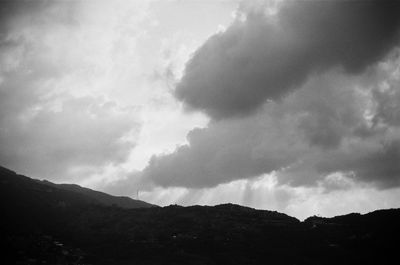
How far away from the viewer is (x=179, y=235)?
77.3m

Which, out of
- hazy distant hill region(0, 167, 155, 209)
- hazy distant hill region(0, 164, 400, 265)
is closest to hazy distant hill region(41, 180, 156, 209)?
hazy distant hill region(0, 167, 155, 209)

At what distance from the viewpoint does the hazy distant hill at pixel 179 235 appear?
6219 centimetres

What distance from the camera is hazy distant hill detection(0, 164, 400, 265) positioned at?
62.2 meters

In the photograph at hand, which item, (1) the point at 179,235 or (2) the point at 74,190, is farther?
(2) the point at 74,190

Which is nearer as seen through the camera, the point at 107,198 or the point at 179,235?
the point at 179,235

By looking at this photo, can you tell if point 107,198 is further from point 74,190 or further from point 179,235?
point 179,235

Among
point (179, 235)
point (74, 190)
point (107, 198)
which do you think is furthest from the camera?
point (74, 190)

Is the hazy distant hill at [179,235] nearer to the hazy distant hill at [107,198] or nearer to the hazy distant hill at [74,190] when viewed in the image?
the hazy distant hill at [74,190]

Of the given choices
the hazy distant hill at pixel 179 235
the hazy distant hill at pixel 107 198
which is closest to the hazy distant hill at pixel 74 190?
the hazy distant hill at pixel 107 198

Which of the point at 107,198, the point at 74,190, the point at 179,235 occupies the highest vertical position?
the point at 74,190

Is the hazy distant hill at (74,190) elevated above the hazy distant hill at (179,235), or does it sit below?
above

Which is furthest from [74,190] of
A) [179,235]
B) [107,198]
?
[179,235]

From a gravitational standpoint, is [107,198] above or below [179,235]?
above

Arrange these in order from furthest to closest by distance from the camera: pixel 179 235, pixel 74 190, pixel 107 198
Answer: pixel 74 190 → pixel 107 198 → pixel 179 235
